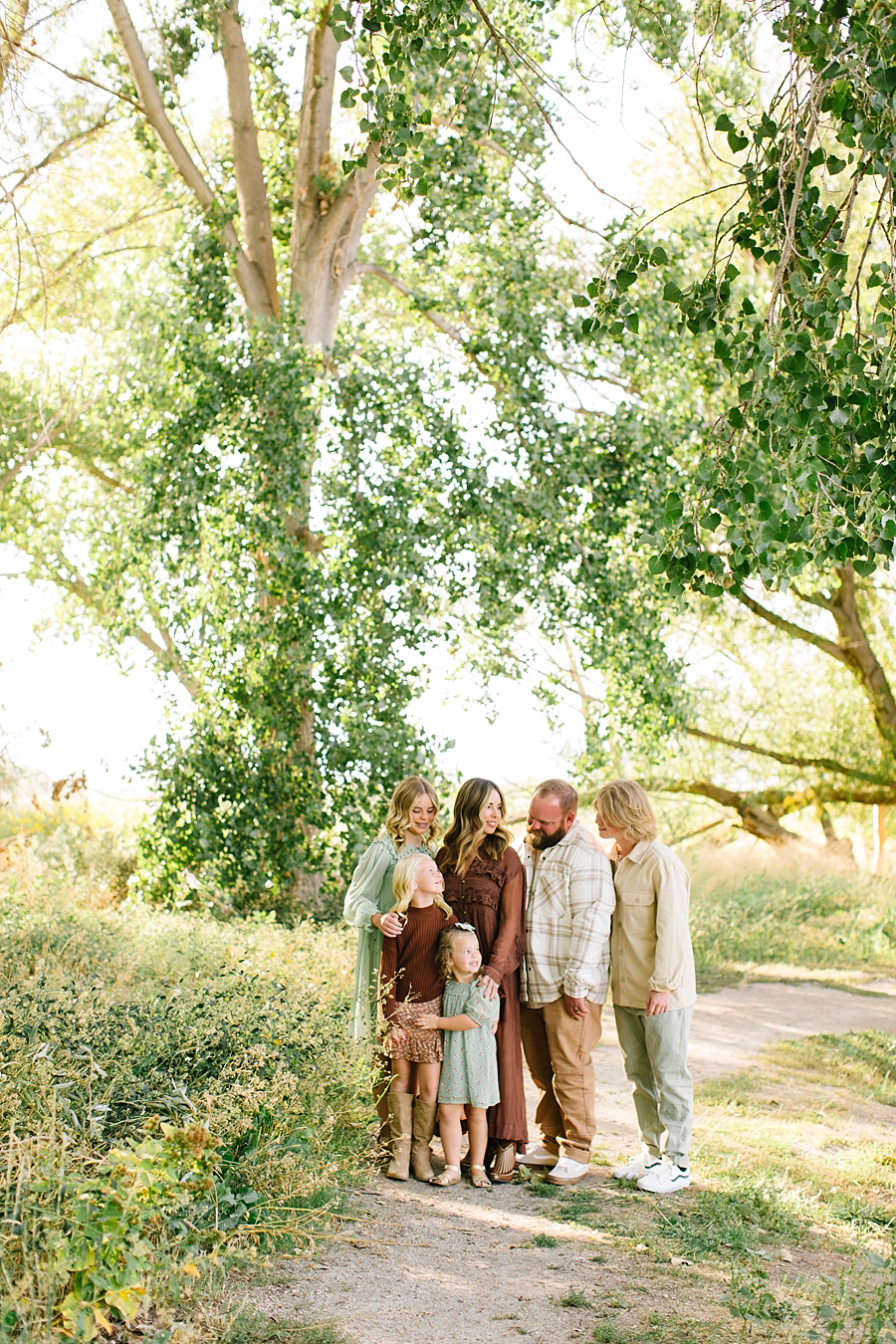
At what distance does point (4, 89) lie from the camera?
708 cm

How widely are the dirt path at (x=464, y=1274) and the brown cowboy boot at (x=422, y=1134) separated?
114 millimetres

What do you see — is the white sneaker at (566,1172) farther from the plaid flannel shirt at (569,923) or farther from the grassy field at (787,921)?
the grassy field at (787,921)

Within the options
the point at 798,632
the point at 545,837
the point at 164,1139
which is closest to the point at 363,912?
the point at 545,837

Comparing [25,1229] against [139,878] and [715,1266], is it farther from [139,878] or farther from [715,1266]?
[139,878]

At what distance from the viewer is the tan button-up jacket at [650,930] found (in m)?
5.26

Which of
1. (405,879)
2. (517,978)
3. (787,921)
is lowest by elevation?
(787,921)

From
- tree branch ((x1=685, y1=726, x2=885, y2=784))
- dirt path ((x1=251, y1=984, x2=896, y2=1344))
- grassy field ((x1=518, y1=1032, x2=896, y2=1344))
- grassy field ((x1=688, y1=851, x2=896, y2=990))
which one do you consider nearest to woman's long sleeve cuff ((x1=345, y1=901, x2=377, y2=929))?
dirt path ((x1=251, y1=984, x2=896, y2=1344))

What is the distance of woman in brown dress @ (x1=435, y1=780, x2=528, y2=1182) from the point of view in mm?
5410

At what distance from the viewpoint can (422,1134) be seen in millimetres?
5289

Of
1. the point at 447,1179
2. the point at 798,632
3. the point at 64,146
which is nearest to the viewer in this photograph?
the point at 447,1179

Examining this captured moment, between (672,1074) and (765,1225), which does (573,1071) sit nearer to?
(672,1074)

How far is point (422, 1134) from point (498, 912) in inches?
41.5

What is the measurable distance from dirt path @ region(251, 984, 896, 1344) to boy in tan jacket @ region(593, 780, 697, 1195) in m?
0.32

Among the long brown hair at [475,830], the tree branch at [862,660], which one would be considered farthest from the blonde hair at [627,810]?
the tree branch at [862,660]
